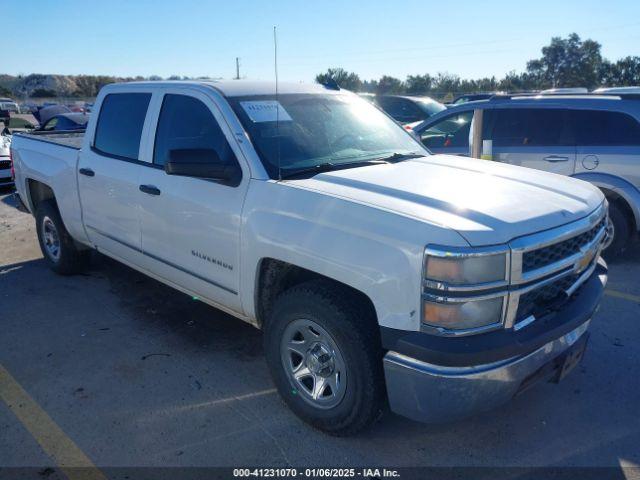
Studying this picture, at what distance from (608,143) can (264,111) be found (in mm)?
4353

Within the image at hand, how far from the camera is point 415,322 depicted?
2.56 meters

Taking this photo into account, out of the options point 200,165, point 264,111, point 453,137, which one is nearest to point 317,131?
point 264,111

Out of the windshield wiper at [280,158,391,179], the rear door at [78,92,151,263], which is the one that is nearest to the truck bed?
the rear door at [78,92,151,263]

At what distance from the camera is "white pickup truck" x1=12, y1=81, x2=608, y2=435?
100 inches

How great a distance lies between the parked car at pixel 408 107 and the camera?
13.7 m

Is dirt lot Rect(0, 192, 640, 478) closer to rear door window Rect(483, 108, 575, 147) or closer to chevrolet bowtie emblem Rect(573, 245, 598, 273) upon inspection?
chevrolet bowtie emblem Rect(573, 245, 598, 273)

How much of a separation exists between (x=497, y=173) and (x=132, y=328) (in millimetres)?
3157

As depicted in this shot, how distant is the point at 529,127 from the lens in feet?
22.2

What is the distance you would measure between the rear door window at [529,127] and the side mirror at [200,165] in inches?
181

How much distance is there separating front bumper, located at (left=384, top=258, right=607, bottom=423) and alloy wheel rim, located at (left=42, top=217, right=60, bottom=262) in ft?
14.8

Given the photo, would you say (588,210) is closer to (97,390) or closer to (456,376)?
(456,376)

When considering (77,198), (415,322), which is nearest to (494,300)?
(415,322)

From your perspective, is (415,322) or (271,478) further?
(271,478)

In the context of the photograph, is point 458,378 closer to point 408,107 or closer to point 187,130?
point 187,130
